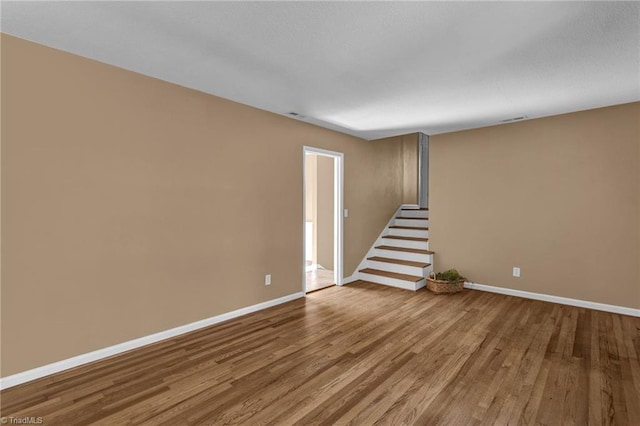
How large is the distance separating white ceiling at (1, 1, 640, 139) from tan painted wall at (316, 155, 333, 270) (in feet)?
7.07

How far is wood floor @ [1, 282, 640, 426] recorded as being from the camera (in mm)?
1930

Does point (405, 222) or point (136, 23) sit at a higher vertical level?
point (136, 23)

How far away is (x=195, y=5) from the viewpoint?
1.81 metres

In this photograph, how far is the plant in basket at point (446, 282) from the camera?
A: 443 cm

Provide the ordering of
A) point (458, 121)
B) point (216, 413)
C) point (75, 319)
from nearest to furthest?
point (216, 413) < point (75, 319) < point (458, 121)

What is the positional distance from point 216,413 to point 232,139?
2.62 m

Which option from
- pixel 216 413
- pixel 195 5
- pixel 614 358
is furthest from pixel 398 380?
pixel 195 5

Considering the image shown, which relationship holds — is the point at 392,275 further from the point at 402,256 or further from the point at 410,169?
the point at 410,169

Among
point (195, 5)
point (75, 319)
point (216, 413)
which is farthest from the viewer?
point (75, 319)

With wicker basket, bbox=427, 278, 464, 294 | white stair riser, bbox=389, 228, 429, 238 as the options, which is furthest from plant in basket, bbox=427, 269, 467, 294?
white stair riser, bbox=389, 228, 429, 238

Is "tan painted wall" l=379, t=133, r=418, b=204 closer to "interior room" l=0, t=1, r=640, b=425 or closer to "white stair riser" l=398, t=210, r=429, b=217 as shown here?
"white stair riser" l=398, t=210, r=429, b=217

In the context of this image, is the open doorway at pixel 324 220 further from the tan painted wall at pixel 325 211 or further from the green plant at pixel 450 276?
the green plant at pixel 450 276

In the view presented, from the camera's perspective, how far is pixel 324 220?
5766 millimetres

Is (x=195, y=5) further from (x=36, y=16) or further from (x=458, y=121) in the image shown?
(x=458, y=121)
